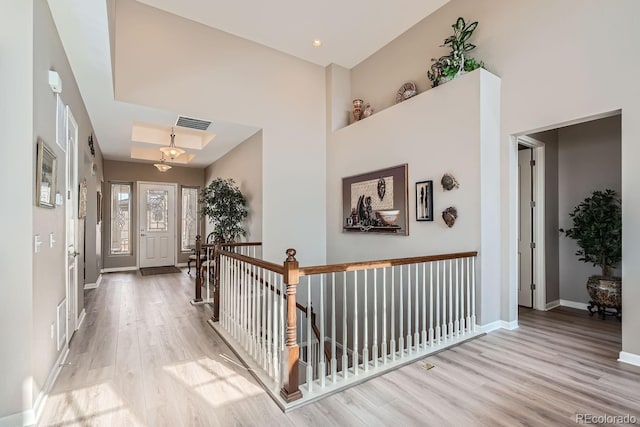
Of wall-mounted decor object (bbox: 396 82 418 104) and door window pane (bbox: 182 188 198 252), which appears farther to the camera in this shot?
door window pane (bbox: 182 188 198 252)

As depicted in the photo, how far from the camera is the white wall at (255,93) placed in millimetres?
4113

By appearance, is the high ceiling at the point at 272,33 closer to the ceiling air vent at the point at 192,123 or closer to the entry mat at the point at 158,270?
the ceiling air vent at the point at 192,123

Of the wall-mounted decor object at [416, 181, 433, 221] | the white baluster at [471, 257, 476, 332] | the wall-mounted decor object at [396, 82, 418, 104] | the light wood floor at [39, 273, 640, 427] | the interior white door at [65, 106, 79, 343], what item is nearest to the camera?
the light wood floor at [39, 273, 640, 427]

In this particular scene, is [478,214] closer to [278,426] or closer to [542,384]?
[542,384]

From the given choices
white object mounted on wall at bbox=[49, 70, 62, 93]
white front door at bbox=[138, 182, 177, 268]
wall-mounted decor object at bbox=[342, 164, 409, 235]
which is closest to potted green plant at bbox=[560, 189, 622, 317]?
wall-mounted decor object at bbox=[342, 164, 409, 235]

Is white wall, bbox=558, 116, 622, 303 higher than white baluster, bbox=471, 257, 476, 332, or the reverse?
white wall, bbox=558, 116, 622, 303

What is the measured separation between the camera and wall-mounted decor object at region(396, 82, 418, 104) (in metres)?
4.51

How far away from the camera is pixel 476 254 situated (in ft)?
11.2

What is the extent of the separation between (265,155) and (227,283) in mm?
2320

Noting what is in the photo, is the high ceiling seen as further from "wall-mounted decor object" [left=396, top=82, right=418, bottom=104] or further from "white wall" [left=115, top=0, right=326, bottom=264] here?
"wall-mounted decor object" [left=396, top=82, right=418, bottom=104]

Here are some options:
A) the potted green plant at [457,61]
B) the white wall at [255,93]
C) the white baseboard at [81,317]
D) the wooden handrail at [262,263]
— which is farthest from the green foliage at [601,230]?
the white baseboard at [81,317]

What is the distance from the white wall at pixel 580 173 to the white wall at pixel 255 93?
3.75 meters

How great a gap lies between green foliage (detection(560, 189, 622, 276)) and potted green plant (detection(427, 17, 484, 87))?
7.62 feet

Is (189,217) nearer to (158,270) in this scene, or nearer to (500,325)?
(158,270)
